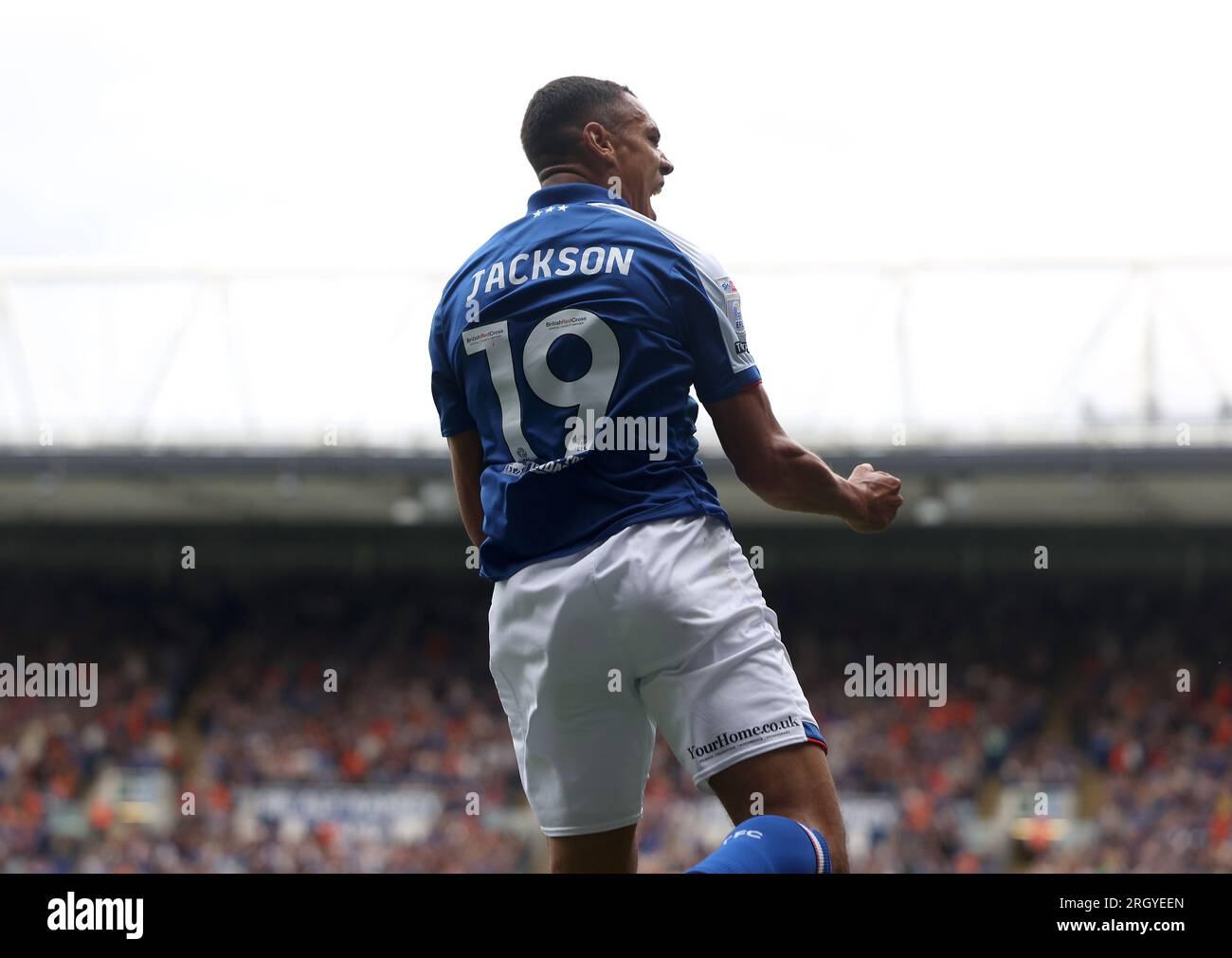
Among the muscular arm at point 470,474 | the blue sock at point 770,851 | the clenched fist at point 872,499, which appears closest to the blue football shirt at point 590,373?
the muscular arm at point 470,474

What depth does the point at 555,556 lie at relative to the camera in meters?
1.96

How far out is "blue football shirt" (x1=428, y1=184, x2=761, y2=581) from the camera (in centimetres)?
196

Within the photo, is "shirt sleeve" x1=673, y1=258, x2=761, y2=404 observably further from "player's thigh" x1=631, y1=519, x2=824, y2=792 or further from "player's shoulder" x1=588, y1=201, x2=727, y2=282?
"player's thigh" x1=631, y1=519, x2=824, y2=792

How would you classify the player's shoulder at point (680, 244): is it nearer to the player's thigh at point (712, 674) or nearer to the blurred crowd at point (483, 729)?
the player's thigh at point (712, 674)

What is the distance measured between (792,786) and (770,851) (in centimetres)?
16

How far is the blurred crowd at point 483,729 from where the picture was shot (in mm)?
10438

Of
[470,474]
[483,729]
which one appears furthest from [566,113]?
[483,729]

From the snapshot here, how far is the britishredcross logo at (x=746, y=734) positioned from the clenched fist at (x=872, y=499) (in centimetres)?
37

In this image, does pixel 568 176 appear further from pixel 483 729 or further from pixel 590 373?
pixel 483 729

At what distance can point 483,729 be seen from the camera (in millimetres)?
11617

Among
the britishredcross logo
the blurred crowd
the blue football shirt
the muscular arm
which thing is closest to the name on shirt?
the blue football shirt

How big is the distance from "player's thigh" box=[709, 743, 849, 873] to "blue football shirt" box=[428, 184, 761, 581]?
37 cm

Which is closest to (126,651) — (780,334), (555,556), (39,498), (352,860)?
(39,498)

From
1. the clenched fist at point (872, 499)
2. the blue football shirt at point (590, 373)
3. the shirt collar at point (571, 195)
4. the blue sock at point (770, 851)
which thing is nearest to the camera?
the blue sock at point (770, 851)
